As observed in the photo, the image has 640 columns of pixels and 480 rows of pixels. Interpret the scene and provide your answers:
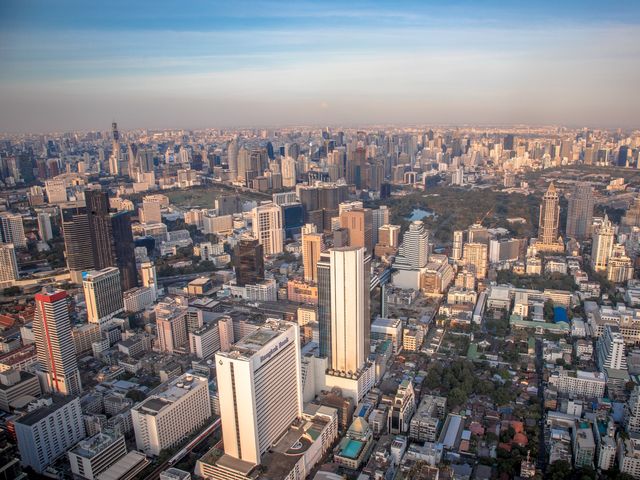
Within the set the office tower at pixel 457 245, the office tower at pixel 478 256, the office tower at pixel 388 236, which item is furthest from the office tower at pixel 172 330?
the office tower at pixel 457 245

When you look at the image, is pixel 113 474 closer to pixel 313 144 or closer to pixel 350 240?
pixel 350 240

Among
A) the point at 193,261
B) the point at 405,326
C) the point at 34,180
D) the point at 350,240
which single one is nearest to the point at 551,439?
the point at 405,326

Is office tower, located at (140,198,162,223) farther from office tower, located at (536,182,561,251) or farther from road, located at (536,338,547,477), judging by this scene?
road, located at (536,338,547,477)

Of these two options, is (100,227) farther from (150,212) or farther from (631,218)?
(631,218)

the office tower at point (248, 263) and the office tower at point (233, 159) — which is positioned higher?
the office tower at point (233, 159)

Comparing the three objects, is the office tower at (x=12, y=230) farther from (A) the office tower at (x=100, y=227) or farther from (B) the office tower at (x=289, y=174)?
(B) the office tower at (x=289, y=174)

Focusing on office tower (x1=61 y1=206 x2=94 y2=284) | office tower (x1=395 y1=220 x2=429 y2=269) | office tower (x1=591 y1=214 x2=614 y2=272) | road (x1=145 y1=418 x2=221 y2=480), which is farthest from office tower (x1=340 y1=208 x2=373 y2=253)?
road (x1=145 y1=418 x2=221 y2=480)

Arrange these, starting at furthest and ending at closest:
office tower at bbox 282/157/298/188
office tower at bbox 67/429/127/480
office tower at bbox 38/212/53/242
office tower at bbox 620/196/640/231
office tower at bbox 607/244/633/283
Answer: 1. office tower at bbox 282/157/298/188
2. office tower at bbox 620/196/640/231
3. office tower at bbox 38/212/53/242
4. office tower at bbox 607/244/633/283
5. office tower at bbox 67/429/127/480
